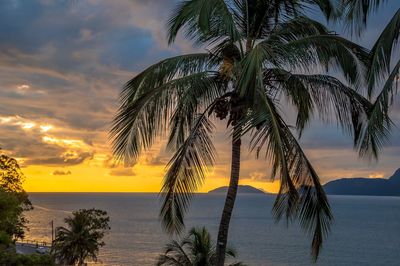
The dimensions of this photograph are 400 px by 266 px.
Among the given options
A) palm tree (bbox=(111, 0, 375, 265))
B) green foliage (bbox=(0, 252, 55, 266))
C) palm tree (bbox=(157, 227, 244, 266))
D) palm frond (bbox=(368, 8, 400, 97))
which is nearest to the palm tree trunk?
palm tree (bbox=(111, 0, 375, 265))

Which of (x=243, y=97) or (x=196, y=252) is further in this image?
(x=196, y=252)

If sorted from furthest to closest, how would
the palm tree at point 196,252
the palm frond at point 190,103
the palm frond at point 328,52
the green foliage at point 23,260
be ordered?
the palm tree at point 196,252 → the green foliage at point 23,260 → the palm frond at point 190,103 → the palm frond at point 328,52

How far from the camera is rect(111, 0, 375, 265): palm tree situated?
388 inches

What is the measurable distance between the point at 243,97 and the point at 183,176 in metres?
2.22

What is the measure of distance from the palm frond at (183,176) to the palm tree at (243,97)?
2cm

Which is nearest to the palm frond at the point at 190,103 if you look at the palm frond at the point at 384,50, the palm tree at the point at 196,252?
the palm frond at the point at 384,50

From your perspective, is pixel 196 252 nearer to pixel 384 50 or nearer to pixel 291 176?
pixel 291 176

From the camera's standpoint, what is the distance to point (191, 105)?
12.6 m

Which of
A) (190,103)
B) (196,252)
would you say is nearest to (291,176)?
(190,103)

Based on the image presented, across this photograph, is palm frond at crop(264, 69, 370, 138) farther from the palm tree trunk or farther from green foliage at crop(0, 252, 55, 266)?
green foliage at crop(0, 252, 55, 266)

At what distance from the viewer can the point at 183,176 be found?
1145 cm

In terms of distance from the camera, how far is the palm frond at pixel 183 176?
11.4 m

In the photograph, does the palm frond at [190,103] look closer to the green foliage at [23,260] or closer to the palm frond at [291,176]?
the palm frond at [291,176]

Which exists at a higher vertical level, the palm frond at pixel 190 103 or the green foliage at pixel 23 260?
the palm frond at pixel 190 103
